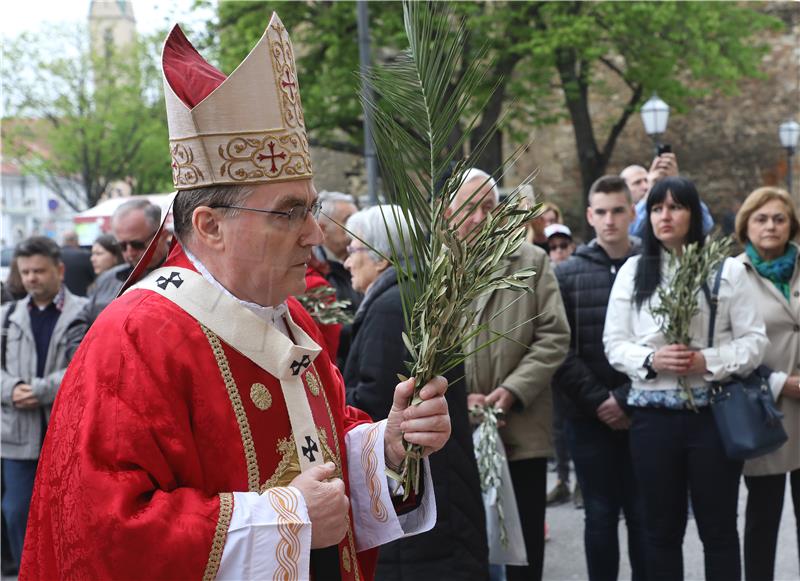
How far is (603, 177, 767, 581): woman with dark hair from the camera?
14.8 ft

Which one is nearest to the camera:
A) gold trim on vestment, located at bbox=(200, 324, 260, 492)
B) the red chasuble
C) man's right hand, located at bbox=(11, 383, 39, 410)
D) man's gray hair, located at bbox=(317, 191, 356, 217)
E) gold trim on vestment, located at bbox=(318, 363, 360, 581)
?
the red chasuble

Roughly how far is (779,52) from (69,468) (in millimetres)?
24629

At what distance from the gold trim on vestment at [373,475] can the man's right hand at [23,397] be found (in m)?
3.67

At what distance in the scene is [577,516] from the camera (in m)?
7.27

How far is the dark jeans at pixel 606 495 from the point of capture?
5141mm

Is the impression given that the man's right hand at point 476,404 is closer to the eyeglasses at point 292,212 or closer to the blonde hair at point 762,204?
the blonde hair at point 762,204

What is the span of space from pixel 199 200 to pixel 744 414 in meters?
2.90

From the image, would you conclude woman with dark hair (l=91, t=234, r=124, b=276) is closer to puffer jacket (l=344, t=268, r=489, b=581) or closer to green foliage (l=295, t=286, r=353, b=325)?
green foliage (l=295, t=286, r=353, b=325)

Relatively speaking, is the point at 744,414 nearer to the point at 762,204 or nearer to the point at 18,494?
the point at 762,204

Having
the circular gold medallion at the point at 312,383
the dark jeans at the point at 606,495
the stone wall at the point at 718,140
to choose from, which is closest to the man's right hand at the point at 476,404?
the dark jeans at the point at 606,495

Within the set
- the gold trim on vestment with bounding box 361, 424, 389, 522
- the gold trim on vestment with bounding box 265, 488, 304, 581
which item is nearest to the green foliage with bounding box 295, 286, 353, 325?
the gold trim on vestment with bounding box 361, 424, 389, 522

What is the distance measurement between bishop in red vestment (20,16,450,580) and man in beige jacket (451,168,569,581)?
214 cm

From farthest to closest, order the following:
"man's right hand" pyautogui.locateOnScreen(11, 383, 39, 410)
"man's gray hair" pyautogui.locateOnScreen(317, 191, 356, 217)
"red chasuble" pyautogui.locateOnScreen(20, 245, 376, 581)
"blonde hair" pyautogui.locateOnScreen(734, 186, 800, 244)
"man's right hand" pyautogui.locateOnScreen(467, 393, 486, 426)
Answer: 1. "man's gray hair" pyautogui.locateOnScreen(317, 191, 356, 217)
2. "man's right hand" pyautogui.locateOnScreen(11, 383, 39, 410)
3. "blonde hair" pyautogui.locateOnScreen(734, 186, 800, 244)
4. "man's right hand" pyautogui.locateOnScreen(467, 393, 486, 426)
5. "red chasuble" pyautogui.locateOnScreen(20, 245, 376, 581)

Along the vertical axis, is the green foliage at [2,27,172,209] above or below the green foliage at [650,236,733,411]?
above
